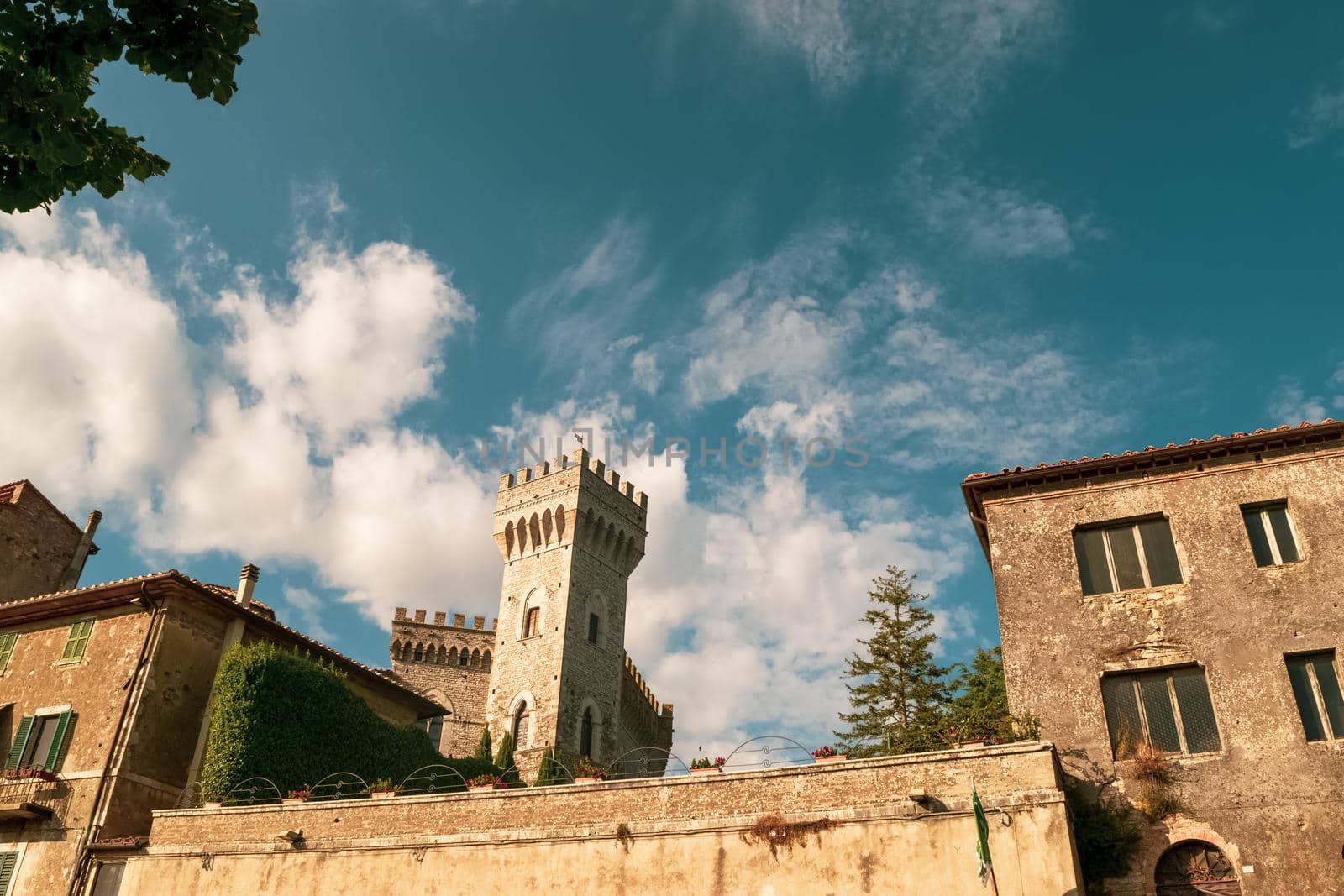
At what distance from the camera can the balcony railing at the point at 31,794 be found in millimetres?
20766

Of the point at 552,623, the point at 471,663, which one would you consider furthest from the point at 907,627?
the point at 471,663

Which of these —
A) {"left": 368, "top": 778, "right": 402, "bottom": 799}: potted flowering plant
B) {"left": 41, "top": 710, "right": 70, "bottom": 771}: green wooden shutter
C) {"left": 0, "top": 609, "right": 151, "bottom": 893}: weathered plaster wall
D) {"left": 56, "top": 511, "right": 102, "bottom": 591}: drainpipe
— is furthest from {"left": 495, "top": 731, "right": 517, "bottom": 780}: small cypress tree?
{"left": 368, "top": 778, "right": 402, "bottom": 799}: potted flowering plant

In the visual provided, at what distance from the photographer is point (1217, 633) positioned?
15461 millimetres

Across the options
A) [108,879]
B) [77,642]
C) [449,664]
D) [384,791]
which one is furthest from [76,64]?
[449,664]

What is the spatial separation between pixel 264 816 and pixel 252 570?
1061cm

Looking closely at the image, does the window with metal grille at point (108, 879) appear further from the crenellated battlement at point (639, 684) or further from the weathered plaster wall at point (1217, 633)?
the crenellated battlement at point (639, 684)

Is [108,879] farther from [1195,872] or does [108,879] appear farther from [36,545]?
[1195,872]

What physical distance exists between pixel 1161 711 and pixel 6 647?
25879 millimetres

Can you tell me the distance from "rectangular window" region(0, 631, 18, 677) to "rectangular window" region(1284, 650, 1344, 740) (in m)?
27.3

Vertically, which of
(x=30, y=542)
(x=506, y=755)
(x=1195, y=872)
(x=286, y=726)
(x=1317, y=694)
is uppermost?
(x=30, y=542)

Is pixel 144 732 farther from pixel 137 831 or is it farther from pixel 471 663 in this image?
pixel 471 663

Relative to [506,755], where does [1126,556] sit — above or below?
below

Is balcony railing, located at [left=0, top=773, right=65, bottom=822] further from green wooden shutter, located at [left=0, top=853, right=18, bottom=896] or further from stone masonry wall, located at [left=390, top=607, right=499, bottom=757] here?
stone masonry wall, located at [left=390, top=607, right=499, bottom=757]

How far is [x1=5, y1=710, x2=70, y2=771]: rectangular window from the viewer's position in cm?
2184
